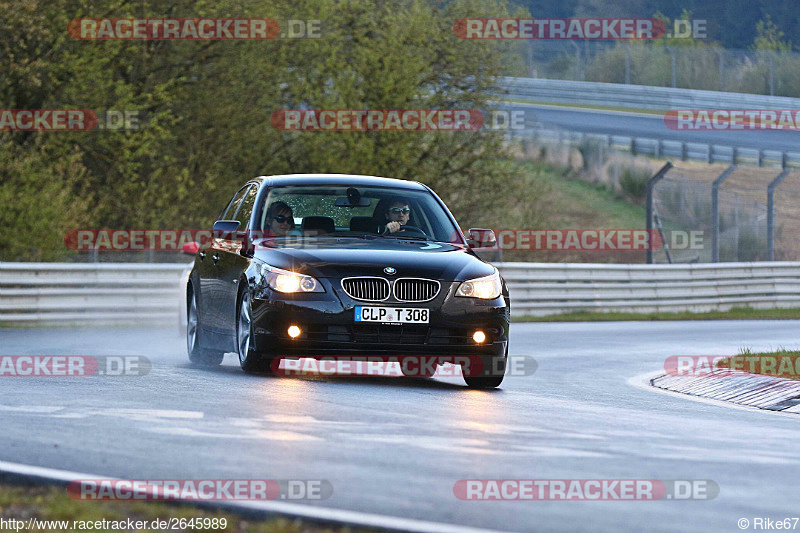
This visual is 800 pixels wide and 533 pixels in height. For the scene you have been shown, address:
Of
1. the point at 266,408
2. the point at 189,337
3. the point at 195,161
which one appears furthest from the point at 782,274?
the point at 266,408

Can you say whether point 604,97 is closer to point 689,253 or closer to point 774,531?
point 689,253

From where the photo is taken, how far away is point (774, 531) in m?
5.69

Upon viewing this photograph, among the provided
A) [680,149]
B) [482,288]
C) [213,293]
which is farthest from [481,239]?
[680,149]

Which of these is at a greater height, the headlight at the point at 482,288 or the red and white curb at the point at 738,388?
the headlight at the point at 482,288

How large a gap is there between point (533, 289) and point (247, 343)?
1504cm

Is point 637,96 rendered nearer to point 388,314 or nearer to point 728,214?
point 728,214

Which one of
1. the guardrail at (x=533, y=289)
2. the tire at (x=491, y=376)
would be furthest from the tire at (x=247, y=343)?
the guardrail at (x=533, y=289)

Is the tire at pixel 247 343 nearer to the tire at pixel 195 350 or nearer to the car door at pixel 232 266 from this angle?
the car door at pixel 232 266

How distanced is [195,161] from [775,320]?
38.1ft

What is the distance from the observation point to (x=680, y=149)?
51.5m

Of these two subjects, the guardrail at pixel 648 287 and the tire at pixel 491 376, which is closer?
the tire at pixel 491 376

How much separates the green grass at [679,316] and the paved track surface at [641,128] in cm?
1949

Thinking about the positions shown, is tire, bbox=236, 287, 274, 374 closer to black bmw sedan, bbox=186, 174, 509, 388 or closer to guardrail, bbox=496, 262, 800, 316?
black bmw sedan, bbox=186, 174, 509, 388

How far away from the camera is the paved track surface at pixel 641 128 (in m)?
49.7
